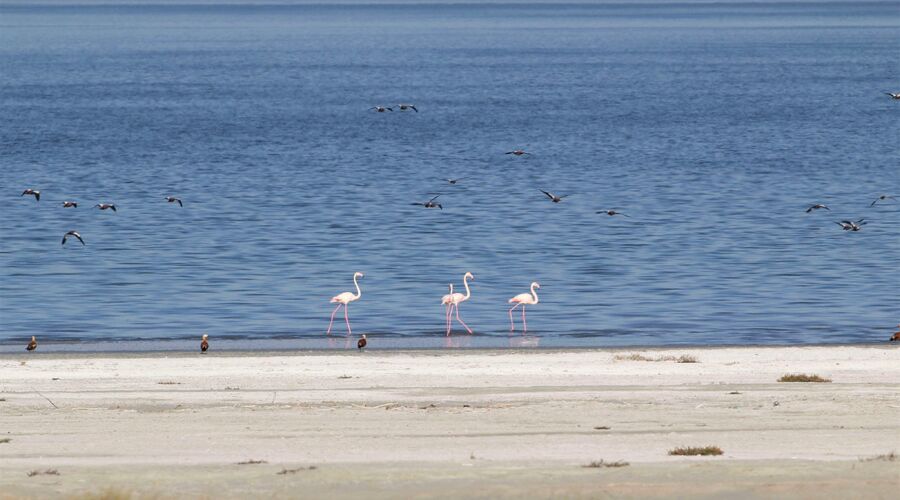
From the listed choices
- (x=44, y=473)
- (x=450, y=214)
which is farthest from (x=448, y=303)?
(x=450, y=214)

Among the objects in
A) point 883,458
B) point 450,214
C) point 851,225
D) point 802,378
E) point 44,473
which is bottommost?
point 802,378

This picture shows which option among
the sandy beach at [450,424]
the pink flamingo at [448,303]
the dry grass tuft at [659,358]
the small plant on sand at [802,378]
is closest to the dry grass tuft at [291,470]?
the sandy beach at [450,424]

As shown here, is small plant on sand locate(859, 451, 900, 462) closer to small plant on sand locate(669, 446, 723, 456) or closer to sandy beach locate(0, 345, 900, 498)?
sandy beach locate(0, 345, 900, 498)

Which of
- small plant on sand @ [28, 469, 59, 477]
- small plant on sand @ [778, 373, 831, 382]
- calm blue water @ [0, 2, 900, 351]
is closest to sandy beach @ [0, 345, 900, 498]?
small plant on sand @ [28, 469, 59, 477]

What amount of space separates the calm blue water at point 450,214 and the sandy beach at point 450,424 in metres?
5.13

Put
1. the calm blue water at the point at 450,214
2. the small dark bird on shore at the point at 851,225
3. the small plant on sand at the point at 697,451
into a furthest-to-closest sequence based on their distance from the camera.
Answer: the small dark bird on shore at the point at 851,225, the calm blue water at the point at 450,214, the small plant on sand at the point at 697,451

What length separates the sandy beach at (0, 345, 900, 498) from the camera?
17.9 metres

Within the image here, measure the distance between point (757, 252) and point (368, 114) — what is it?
6486 cm

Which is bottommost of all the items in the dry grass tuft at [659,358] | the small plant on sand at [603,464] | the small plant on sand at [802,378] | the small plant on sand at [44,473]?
the dry grass tuft at [659,358]

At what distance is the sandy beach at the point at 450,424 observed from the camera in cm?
1794

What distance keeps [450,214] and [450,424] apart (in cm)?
3692

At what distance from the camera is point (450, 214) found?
58750 millimetres

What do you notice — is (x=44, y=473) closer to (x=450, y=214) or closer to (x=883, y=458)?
(x=883, y=458)

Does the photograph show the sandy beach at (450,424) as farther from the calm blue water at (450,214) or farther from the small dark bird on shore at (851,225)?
the small dark bird on shore at (851,225)
